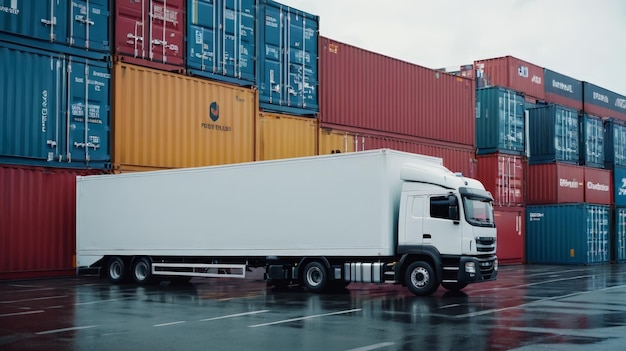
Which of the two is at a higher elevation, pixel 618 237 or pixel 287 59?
pixel 287 59

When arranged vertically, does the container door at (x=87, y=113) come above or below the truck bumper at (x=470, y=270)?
above

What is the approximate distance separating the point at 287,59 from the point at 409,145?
723cm

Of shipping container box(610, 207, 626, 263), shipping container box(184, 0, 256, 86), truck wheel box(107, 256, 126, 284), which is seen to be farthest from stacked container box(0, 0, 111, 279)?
shipping container box(610, 207, 626, 263)

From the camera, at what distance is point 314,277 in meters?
17.5

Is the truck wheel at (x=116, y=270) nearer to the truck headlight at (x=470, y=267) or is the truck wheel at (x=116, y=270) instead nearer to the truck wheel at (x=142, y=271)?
the truck wheel at (x=142, y=271)

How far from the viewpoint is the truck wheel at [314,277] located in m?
17.2

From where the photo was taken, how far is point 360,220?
655 inches

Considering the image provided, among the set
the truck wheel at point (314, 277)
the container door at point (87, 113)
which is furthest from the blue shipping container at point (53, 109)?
the truck wheel at point (314, 277)

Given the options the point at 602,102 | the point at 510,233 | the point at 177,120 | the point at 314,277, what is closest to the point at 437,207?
the point at 314,277

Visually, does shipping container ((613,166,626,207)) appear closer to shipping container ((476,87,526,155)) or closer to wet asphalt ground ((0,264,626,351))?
shipping container ((476,87,526,155))

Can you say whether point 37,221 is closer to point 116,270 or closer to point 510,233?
point 116,270

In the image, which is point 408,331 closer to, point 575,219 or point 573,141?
point 575,219

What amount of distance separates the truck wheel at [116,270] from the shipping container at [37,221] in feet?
4.67

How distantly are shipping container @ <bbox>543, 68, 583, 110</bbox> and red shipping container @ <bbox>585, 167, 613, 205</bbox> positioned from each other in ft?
16.1
